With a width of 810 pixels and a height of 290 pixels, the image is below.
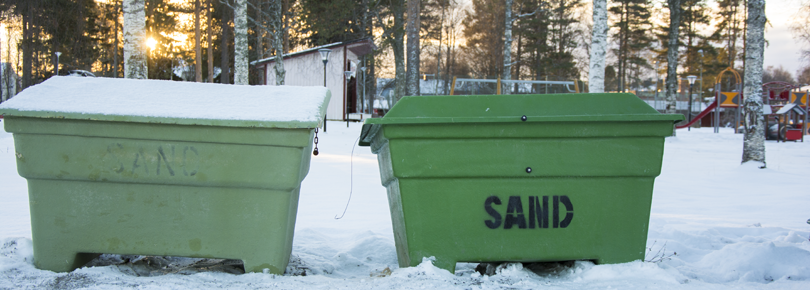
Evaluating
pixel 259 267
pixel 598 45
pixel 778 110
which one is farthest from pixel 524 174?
pixel 778 110

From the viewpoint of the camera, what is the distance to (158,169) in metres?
2.09

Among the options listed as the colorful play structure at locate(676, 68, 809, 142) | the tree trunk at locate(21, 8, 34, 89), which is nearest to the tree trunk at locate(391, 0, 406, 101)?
the colorful play structure at locate(676, 68, 809, 142)

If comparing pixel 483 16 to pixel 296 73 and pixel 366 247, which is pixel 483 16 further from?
pixel 366 247

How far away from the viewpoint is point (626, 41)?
31844mm

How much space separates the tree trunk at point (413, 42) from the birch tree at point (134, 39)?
360 inches

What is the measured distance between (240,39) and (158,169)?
1020cm

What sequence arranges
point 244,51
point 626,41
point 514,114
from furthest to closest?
point 626,41, point 244,51, point 514,114

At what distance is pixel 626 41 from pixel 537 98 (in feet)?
110

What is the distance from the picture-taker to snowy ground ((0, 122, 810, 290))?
210 centimetres

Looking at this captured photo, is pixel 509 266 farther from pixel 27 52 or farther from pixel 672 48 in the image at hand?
pixel 27 52

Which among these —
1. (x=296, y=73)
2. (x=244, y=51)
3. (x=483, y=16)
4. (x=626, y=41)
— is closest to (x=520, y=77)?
(x=483, y=16)

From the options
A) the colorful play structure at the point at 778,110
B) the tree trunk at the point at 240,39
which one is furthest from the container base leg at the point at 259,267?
the colorful play structure at the point at 778,110

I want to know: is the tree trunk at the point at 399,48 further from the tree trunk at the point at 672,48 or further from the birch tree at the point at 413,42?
the tree trunk at the point at 672,48

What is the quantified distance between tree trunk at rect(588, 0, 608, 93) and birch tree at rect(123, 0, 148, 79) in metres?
7.55
